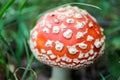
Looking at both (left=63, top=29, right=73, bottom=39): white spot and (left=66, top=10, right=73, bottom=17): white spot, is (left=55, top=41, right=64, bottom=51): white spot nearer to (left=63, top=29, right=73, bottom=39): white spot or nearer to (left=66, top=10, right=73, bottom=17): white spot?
(left=63, top=29, right=73, bottom=39): white spot

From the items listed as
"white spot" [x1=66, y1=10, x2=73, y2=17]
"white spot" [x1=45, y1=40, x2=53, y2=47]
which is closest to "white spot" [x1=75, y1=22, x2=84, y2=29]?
"white spot" [x1=66, y1=10, x2=73, y2=17]

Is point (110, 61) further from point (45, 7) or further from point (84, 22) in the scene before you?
point (45, 7)

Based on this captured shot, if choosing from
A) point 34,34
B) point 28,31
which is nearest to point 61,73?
point 34,34

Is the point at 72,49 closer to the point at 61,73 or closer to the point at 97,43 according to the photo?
the point at 97,43

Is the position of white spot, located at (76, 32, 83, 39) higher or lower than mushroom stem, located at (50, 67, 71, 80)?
higher

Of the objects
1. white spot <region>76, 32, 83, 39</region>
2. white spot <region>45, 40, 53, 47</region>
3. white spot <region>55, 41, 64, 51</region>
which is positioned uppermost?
white spot <region>76, 32, 83, 39</region>

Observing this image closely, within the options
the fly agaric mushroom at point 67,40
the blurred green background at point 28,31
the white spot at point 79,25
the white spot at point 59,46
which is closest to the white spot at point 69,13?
the fly agaric mushroom at point 67,40

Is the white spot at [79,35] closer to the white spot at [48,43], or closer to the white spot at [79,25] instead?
the white spot at [79,25]
